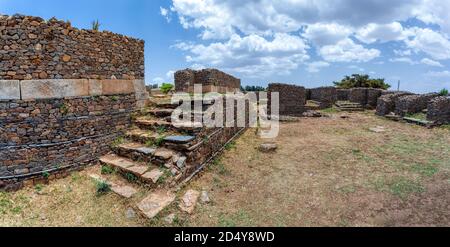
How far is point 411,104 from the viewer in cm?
1389

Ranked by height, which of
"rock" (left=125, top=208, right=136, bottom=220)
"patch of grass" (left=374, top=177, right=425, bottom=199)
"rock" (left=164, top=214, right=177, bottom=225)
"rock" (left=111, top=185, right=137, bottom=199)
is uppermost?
"rock" (left=111, top=185, right=137, bottom=199)

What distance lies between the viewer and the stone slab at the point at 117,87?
6652 millimetres

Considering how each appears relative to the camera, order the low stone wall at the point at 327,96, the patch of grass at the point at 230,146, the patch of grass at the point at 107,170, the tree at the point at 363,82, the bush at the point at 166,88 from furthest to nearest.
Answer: the tree at the point at 363,82 → the low stone wall at the point at 327,96 → the bush at the point at 166,88 → the patch of grass at the point at 230,146 → the patch of grass at the point at 107,170

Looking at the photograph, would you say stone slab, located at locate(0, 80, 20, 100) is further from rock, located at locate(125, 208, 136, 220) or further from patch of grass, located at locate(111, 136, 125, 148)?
rock, located at locate(125, 208, 136, 220)

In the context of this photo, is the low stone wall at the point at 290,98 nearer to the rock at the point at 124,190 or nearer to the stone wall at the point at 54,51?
the stone wall at the point at 54,51

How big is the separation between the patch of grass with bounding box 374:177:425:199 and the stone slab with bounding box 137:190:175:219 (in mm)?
4397

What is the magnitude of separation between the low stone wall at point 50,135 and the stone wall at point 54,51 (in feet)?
1.90

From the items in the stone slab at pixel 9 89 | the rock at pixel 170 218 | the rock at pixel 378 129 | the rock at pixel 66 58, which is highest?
the rock at pixel 66 58

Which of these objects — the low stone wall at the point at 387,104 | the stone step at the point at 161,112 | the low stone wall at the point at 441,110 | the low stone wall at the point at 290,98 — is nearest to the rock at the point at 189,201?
the stone step at the point at 161,112

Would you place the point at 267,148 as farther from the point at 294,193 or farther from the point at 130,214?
the point at 130,214

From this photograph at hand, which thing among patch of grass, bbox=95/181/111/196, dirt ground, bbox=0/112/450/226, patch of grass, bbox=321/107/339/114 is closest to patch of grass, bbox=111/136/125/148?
dirt ground, bbox=0/112/450/226

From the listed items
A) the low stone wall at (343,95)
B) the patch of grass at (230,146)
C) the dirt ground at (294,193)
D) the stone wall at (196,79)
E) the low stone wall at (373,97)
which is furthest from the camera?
the low stone wall at (343,95)

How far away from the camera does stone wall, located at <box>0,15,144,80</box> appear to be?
514 cm
